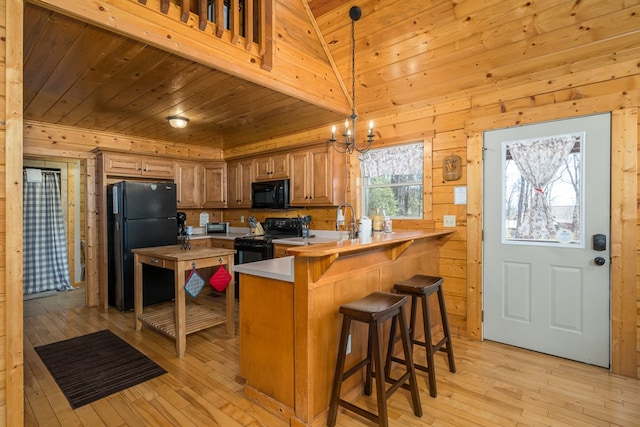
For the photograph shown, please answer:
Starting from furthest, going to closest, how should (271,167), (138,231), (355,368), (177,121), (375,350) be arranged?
(271,167) < (138,231) < (177,121) < (355,368) < (375,350)

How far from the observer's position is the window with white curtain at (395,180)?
3.63m

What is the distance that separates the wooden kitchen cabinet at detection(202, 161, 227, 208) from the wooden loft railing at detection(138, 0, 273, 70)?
2.88 m

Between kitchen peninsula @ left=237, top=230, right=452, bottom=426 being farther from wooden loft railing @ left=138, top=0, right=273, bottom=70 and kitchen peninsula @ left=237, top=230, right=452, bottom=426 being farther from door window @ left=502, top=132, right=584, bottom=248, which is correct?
wooden loft railing @ left=138, top=0, right=273, bottom=70

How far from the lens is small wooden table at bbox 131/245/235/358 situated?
9.34ft

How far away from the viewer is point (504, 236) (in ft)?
10.0

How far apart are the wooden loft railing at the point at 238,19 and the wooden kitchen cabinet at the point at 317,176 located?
1.49 metres

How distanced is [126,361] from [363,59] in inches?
143

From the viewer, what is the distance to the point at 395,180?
3807mm

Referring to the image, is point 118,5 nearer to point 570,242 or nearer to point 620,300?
point 570,242

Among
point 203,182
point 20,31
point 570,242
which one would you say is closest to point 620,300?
point 570,242

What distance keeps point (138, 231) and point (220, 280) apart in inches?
73.0

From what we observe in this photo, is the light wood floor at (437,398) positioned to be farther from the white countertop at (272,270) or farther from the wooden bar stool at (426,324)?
the white countertop at (272,270)

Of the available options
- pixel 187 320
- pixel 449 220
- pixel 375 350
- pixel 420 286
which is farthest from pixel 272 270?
pixel 449 220

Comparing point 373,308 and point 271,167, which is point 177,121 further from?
point 373,308
